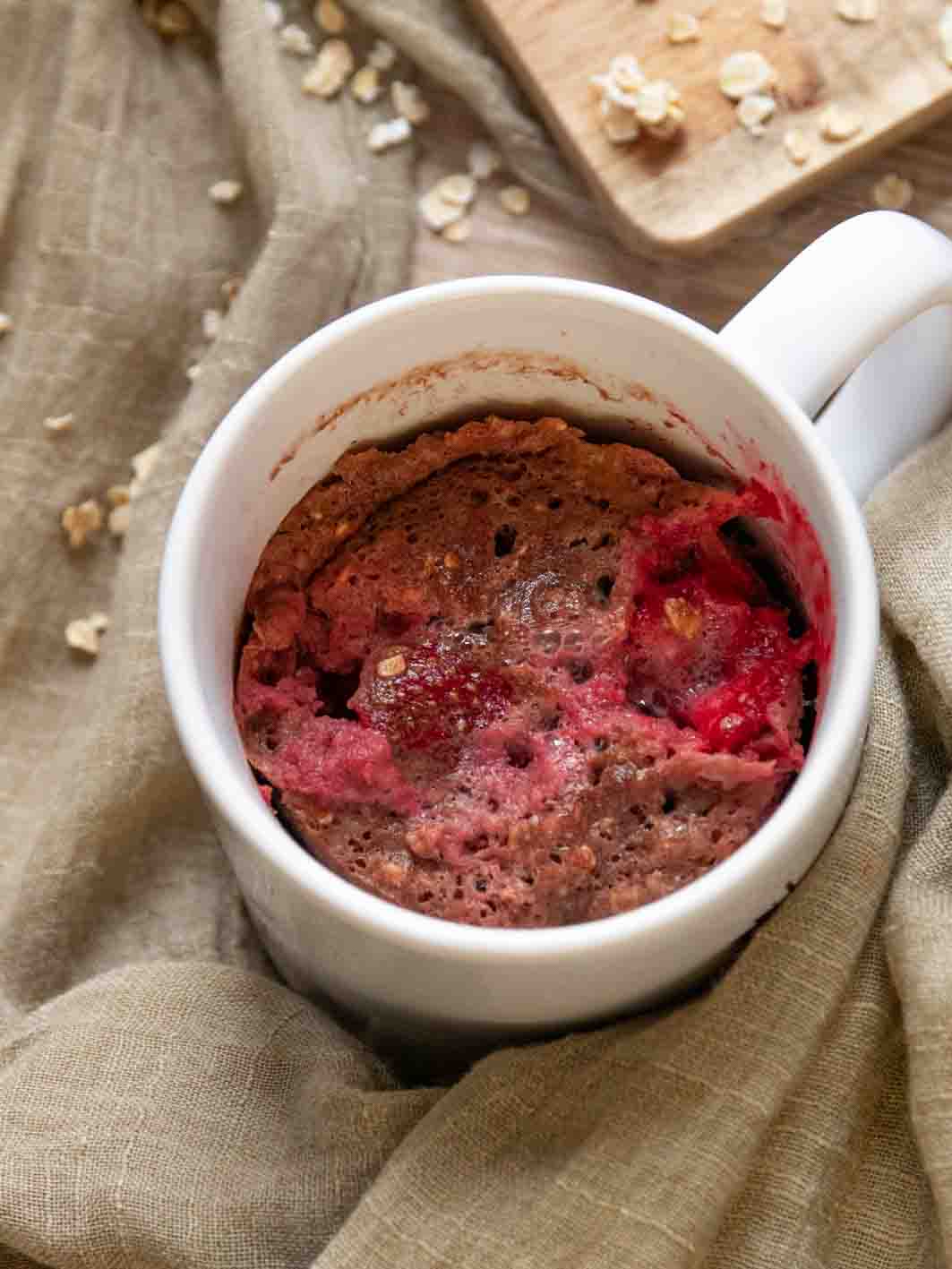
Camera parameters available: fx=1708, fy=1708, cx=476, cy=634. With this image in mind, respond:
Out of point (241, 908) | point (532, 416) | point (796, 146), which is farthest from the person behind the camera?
point (796, 146)

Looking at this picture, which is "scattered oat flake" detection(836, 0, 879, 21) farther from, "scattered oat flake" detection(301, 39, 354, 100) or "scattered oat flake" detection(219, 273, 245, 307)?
"scattered oat flake" detection(219, 273, 245, 307)

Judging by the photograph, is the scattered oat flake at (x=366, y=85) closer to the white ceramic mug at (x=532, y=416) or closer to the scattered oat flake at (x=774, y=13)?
A: the scattered oat flake at (x=774, y=13)

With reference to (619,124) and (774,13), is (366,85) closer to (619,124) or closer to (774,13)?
(619,124)

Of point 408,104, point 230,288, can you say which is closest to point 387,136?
point 408,104

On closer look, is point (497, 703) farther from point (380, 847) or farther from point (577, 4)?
point (577, 4)

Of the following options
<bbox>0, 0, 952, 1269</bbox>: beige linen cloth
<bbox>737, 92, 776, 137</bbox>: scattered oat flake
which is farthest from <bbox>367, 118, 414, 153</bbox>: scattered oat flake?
<bbox>737, 92, 776, 137</bbox>: scattered oat flake

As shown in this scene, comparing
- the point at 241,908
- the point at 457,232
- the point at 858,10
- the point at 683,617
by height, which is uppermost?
the point at 858,10
